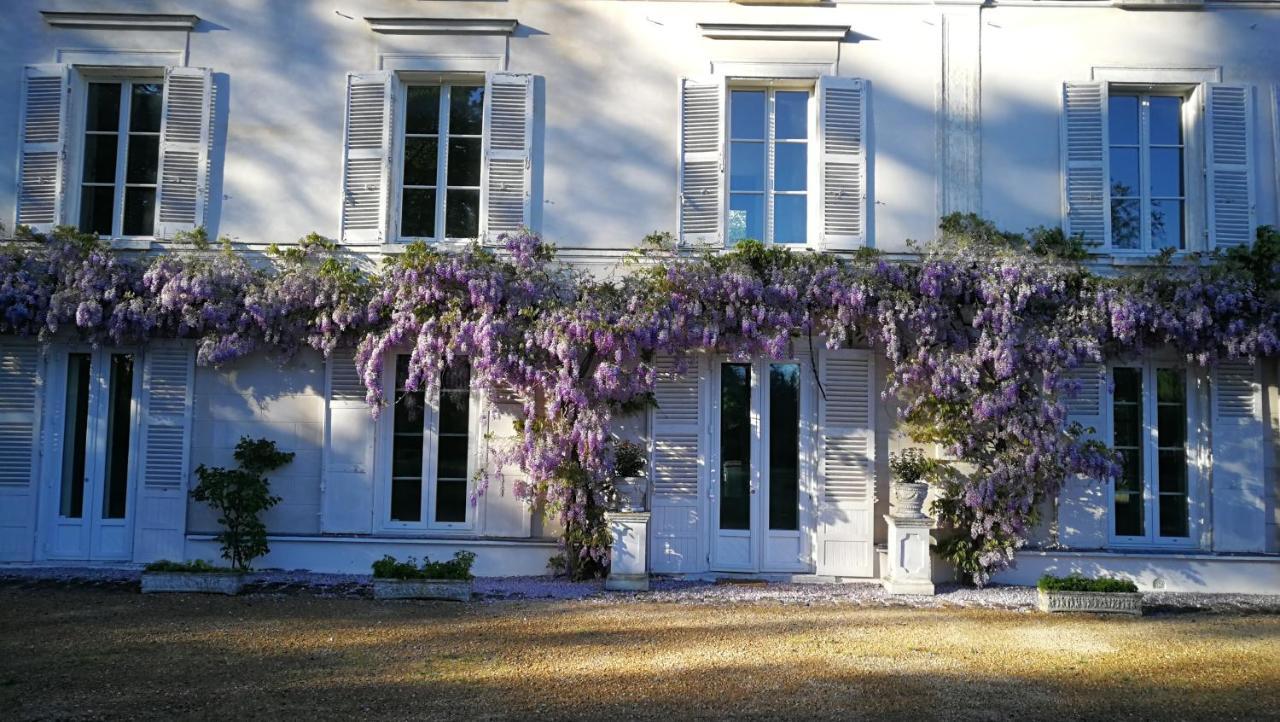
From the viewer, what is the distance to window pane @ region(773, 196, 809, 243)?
26.2 ft

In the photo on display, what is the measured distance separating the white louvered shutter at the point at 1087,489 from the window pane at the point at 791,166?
2848 mm

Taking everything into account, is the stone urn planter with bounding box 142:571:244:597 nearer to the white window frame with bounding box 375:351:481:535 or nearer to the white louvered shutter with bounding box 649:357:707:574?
the white window frame with bounding box 375:351:481:535

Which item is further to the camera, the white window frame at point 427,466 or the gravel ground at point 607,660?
the white window frame at point 427,466

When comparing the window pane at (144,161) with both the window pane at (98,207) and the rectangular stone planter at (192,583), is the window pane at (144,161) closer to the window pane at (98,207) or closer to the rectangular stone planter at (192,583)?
the window pane at (98,207)

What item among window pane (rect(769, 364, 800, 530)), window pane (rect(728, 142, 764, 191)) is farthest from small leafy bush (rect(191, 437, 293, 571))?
window pane (rect(728, 142, 764, 191))

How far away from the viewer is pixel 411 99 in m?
8.19

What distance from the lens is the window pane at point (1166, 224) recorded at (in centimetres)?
795

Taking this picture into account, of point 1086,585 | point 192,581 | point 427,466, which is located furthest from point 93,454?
point 1086,585

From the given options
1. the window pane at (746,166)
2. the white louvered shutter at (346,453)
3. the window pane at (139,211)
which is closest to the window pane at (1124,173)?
the window pane at (746,166)

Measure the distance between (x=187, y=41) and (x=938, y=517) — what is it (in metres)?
7.74

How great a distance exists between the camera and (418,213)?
8.08 metres

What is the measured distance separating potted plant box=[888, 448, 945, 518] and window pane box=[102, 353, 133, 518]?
21.4 feet

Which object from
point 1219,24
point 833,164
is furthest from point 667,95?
point 1219,24

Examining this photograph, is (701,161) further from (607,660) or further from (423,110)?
(607,660)
